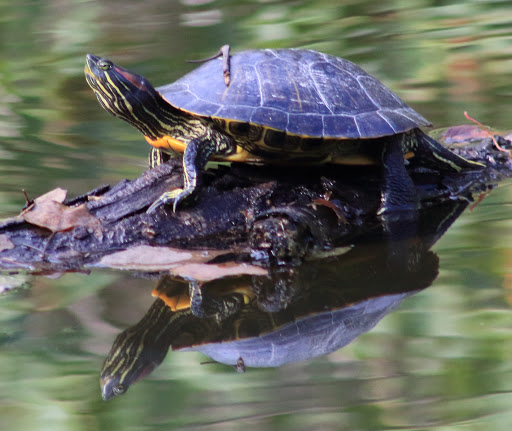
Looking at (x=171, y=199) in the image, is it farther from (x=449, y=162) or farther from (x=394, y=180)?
(x=449, y=162)

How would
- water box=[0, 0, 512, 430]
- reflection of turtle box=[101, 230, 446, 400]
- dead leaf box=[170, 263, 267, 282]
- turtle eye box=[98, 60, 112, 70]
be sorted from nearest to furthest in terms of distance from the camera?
water box=[0, 0, 512, 430] → reflection of turtle box=[101, 230, 446, 400] → dead leaf box=[170, 263, 267, 282] → turtle eye box=[98, 60, 112, 70]

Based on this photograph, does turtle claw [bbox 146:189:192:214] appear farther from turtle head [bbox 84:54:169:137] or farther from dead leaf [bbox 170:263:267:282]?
turtle head [bbox 84:54:169:137]

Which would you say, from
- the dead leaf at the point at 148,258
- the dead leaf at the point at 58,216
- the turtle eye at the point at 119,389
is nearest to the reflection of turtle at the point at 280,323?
the turtle eye at the point at 119,389

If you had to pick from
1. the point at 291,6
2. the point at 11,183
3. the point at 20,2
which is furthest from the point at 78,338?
the point at 20,2

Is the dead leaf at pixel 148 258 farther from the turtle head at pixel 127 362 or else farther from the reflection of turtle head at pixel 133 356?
the turtle head at pixel 127 362

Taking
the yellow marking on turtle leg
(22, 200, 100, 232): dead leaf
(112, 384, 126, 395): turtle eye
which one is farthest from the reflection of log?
(112, 384, 126, 395): turtle eye

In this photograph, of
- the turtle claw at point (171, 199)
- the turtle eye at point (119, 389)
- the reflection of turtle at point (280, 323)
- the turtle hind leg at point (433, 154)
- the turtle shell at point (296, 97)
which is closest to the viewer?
the turtle eye at point (119, 389)
